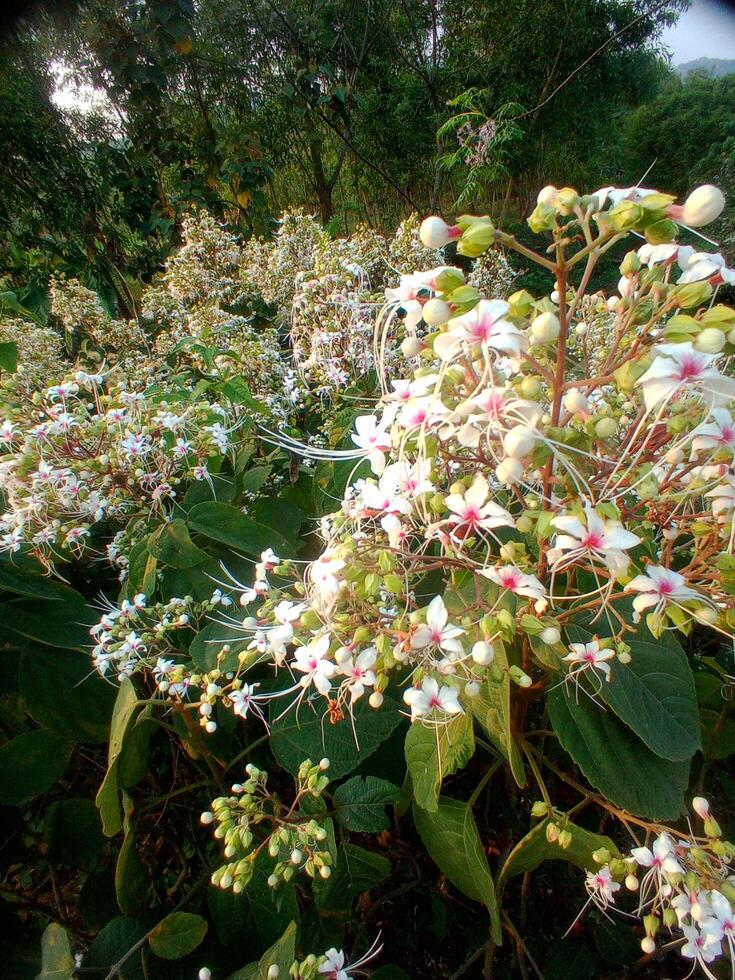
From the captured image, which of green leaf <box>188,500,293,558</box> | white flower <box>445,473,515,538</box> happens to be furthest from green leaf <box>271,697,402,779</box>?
white flower <box>445,473,515,538</box>

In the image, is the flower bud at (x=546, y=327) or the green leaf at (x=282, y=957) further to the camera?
the green leaf at (x=282, y=957)

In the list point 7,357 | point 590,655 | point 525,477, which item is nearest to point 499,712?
point 590,655

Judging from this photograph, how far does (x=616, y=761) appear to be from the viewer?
561 millimetres

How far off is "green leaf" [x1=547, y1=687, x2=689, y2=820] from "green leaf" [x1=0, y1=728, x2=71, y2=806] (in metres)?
0.62

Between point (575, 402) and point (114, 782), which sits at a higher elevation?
point (575, 402)

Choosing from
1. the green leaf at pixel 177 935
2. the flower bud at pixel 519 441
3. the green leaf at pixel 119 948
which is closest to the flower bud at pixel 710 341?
the flower bud at pixel 519 441

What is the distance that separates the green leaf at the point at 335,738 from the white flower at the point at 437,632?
0.26 meters

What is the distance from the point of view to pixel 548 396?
0.54 metres

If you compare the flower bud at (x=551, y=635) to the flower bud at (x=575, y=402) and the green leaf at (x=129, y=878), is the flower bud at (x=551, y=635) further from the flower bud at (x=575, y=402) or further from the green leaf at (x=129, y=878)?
the green leaf at (x=129, y=878)

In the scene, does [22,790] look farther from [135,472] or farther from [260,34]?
[260,34]

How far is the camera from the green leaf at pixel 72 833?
0.79m

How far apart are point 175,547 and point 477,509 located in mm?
495

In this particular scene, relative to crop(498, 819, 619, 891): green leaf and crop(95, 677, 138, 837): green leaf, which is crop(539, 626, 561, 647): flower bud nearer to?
crop(498, 819, 619, 891): green leaf

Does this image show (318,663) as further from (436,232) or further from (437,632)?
(436,232)
